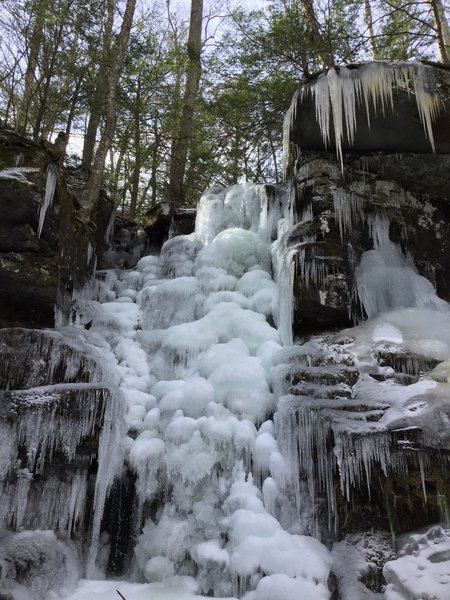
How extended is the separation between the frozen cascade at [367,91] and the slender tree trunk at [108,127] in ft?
12.2

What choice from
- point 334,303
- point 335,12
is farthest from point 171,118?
point 334,303

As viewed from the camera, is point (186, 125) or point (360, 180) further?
point (186, 125)

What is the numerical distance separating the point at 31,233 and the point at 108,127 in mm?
3487

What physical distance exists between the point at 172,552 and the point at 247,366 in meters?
2.03

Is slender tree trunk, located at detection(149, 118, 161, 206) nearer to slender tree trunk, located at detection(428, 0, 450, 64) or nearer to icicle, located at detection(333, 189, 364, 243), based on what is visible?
slender tree trunk, located at detection(428, 0, 450, 64)

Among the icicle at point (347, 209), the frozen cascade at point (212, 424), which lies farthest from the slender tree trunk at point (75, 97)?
the icicle at point (347, 209)

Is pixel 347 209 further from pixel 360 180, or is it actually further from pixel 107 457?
pixel 107 457

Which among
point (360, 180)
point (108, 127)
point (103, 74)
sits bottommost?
point (360, 180)

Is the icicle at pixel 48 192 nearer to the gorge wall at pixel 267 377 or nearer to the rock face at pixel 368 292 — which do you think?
the gorge wall at pixel 267 377

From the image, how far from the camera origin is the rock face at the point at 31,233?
5.86 meters

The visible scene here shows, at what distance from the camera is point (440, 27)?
8.97m

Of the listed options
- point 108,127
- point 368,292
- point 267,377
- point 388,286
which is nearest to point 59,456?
point 267,377

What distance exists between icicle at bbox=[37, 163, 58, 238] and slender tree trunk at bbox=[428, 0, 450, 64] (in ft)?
22.8

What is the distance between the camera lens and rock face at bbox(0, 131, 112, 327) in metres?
5.86
